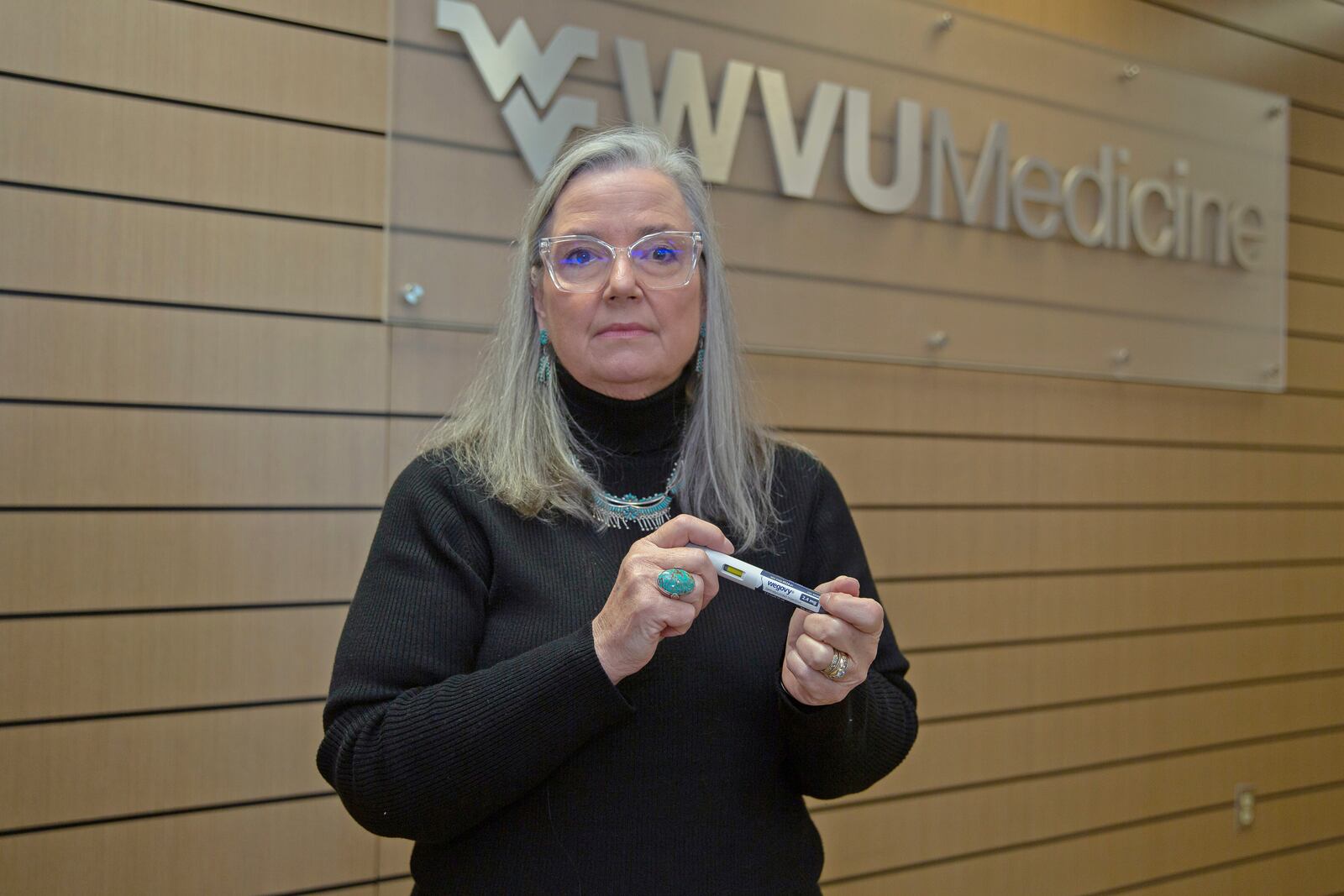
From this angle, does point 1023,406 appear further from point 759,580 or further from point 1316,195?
point 759,580

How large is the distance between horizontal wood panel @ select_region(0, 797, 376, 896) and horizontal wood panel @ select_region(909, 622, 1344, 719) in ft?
5.33

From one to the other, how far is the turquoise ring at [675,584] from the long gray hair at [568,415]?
1.03 feet

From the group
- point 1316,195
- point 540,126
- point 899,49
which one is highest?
point 899,49

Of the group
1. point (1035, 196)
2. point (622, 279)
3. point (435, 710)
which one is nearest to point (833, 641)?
point (435, 710)

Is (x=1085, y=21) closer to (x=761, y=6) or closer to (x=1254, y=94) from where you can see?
(x=1254, y=94)

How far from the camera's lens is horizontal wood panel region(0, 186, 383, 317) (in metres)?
2.04

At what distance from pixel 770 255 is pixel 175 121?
4.73ft

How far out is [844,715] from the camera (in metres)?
1.42

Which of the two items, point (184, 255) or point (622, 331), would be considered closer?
point (622, 331)

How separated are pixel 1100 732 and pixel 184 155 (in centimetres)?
310

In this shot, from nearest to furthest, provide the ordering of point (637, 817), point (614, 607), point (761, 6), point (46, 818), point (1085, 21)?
point (614, 607)
point (637, 817)
point (46, 818)
point (761, 6)
point (1085, 21)

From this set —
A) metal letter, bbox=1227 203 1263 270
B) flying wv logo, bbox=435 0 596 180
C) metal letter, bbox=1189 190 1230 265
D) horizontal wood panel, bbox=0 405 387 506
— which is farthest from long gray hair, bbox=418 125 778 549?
metal letter, bbox=1227 203 1263 270

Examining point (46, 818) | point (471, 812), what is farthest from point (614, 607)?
point (46, 818)

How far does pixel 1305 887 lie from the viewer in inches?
153
